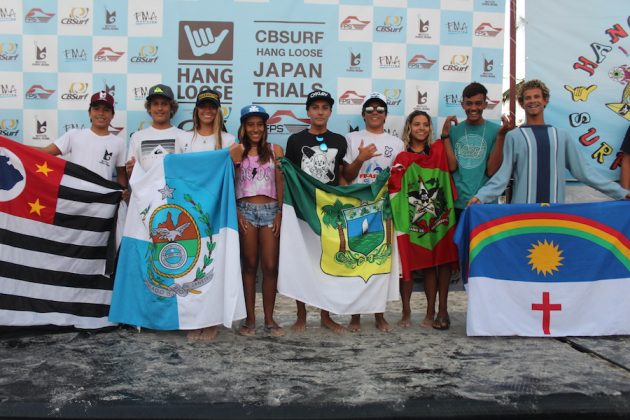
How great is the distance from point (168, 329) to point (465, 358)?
2.17 metres

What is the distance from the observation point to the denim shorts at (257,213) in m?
4.09

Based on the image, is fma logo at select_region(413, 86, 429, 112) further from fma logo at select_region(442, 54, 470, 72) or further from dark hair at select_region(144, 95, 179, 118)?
dark hair at select_region(144, 95, 179, 118)

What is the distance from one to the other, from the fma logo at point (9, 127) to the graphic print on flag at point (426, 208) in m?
3.46

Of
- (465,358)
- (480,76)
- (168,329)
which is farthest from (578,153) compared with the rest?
(168,329)

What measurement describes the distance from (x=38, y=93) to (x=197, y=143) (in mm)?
1727

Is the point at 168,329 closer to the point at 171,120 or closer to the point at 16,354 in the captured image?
the point at 16,354

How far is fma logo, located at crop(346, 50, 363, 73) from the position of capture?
4887 millimetres

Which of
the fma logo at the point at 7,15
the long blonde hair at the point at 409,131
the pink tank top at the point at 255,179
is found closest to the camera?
the pink tank top at the point at 255,179

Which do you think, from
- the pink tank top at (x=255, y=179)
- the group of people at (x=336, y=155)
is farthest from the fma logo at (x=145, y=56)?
the pink tank top at (x=255, y=179)

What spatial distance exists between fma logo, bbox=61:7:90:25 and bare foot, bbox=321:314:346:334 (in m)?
3.46

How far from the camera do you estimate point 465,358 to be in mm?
3494

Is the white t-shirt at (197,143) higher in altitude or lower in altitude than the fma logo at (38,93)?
lower

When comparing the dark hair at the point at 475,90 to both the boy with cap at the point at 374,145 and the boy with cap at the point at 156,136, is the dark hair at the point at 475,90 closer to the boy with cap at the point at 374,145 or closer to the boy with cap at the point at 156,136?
the boy with cap at the point at 374,145

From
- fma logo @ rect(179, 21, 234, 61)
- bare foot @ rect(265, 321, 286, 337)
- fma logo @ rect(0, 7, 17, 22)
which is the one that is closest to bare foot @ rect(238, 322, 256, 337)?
bare foot @ rect(265, 321, 286, 337)
